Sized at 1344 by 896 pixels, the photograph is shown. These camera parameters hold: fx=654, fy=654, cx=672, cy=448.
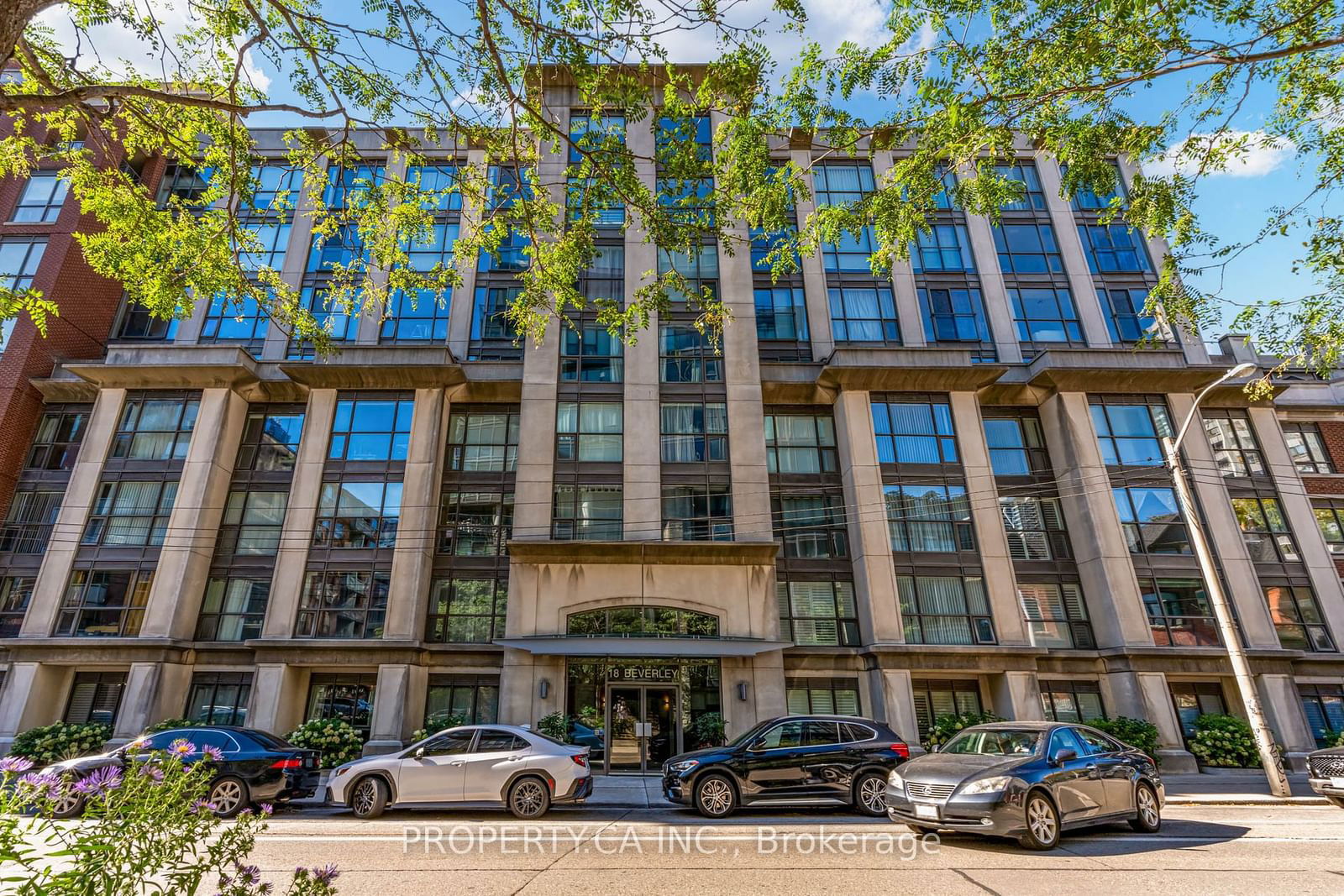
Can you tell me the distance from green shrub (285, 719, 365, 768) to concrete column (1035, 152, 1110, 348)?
29.1 metres

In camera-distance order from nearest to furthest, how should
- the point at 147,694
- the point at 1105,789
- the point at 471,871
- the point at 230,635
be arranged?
the point at 471,871 < the point at 1105,789 < the point at 147,694 < the point at 230,635

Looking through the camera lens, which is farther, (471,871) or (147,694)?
(147,694)

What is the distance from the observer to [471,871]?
7.33 metres

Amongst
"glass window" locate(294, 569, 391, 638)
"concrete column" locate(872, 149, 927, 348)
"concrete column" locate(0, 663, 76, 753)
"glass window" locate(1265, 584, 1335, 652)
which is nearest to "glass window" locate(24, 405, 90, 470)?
"concrete column" locate(0, 663, 76, 753)

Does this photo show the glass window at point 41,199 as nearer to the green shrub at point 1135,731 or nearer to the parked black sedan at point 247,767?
the parked black sedan at point 247,767

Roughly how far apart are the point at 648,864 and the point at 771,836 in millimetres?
2571

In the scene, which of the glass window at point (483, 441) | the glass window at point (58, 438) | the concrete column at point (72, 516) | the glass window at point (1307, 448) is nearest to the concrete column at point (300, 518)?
the glass window at point (483, 441)

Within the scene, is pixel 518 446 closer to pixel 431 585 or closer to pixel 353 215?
pixel 431 585

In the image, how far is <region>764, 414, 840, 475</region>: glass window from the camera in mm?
24047

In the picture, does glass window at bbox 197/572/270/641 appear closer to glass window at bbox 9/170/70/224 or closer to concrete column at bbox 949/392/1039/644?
glass window at bbox 9/170/70/224

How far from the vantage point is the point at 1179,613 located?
21.3 m

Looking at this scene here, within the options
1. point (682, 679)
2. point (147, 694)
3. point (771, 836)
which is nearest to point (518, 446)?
point (682, 679)

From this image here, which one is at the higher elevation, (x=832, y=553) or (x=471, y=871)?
(x=832, y=553)

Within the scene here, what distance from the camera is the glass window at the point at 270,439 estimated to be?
79.2ft
